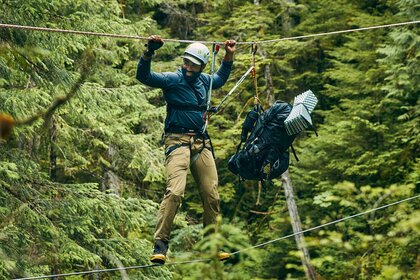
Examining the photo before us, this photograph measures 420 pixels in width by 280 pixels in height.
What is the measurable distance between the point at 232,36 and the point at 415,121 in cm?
554

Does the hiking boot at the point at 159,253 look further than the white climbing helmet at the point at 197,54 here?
No

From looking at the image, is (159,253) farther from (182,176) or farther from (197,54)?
(197,54)

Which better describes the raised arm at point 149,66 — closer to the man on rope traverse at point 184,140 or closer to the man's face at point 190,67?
the man on rope traverse at point 184,140

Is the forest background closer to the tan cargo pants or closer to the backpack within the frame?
the backpack

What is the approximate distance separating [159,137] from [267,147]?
7.86 m

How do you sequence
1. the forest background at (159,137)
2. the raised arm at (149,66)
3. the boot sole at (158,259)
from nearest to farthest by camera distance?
1. the raised arm at (149,66)
2. the boot sole at (158,259)
3. the forest background at (159,137)

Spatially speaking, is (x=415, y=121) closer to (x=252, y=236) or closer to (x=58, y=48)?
(x=252, y=236)

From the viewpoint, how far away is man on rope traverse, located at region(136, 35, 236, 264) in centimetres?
803

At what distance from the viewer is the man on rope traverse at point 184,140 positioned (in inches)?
316

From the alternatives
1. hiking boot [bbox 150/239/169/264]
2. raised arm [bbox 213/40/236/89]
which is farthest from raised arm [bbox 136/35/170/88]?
hiking boot [bbox 150/239/169/264]

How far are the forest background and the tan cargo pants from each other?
87 centimetres

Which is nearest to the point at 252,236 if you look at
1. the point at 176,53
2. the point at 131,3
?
the point at 176,53

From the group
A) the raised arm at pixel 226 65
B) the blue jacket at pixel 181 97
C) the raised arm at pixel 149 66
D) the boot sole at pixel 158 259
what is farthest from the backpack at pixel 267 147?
the boot sole at pixel 158 259

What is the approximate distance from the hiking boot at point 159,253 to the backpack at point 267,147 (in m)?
1.33
